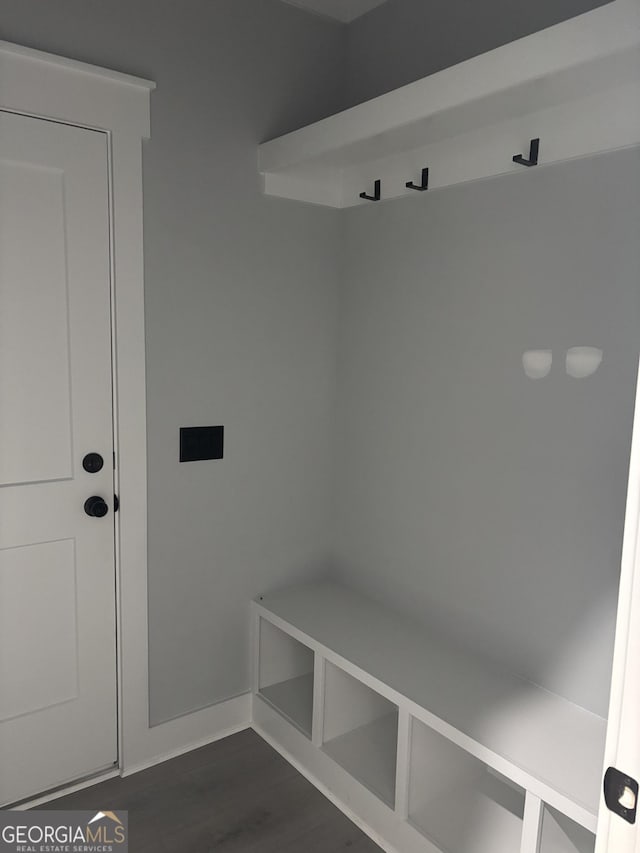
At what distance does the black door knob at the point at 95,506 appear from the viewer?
6.80ft

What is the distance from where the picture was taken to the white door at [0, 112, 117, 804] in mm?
1902

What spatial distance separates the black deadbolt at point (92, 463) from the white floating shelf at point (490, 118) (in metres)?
1.12

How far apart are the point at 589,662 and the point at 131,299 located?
173 cm

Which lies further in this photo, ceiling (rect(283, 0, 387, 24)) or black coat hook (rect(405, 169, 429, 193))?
ceiling (rect(283, 0, 387, 24))

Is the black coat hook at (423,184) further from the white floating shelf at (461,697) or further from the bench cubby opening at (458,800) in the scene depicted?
the bench cubby opening at (458,800)

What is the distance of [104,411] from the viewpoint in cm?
208

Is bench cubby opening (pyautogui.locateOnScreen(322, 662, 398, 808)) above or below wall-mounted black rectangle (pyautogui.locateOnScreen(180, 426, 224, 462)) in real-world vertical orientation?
below

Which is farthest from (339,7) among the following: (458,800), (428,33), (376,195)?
(458,800)

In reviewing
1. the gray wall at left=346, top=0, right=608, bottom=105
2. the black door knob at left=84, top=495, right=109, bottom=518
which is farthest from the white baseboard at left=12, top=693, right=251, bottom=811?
the gray wall at left=346, top=0, right=608, bottom=105

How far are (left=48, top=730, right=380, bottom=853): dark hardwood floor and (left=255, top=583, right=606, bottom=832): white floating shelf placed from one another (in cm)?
25

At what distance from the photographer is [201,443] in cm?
230

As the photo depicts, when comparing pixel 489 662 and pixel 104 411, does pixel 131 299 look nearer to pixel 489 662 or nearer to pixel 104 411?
pixel 104 411

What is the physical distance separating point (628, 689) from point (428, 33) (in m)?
2.13

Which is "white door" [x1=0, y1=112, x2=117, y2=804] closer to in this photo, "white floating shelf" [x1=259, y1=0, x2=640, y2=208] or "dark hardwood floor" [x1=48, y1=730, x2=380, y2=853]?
"dark hardwood floor" [x1=48, y1=730, x2=380, y2=853]
